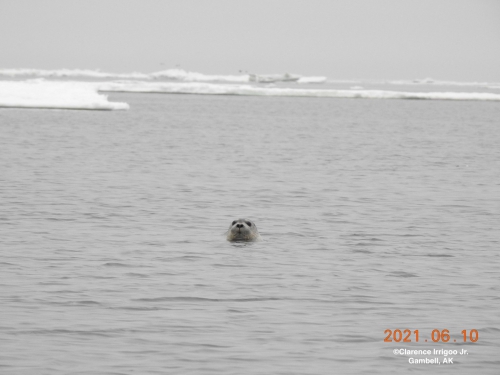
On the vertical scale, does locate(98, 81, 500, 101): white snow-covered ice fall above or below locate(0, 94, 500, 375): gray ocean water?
above

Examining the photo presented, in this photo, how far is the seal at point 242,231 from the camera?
14547mm

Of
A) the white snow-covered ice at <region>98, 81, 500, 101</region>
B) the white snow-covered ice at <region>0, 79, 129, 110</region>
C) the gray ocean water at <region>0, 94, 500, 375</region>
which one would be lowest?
the gray ocean water at <region>0, 94, 500, 375</region>

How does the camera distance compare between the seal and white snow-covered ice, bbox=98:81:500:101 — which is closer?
the seal

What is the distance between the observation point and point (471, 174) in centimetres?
2655

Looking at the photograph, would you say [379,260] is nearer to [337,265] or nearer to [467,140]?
[337,265]

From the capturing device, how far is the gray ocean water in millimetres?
8766

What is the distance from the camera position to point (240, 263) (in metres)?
12.9
